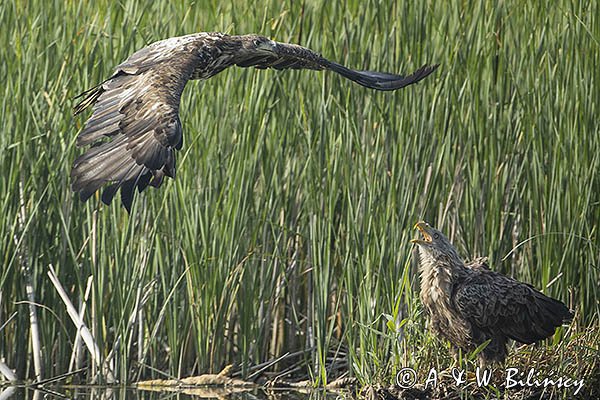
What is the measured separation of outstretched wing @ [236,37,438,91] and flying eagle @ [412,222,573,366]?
84 centimetres

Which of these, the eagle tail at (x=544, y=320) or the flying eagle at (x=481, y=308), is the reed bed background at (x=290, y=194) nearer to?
the flying eagle at (x=481, y=308)

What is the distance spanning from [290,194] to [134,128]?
1.75 meters

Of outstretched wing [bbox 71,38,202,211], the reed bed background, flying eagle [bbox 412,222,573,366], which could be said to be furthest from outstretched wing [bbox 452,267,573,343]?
outstretched wing [bbox 71,38,202,211]

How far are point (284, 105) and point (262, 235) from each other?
687 millimetres

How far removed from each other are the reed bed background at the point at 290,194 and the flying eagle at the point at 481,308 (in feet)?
1.38

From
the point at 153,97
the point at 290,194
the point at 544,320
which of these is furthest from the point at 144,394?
the point at 544,320

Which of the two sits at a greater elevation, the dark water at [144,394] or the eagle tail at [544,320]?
the eagle tail at [544,320]

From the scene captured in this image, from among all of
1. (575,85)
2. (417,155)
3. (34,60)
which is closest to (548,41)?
(575,85)

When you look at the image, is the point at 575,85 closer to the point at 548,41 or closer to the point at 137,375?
the point at 548,41

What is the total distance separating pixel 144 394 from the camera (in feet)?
21.8

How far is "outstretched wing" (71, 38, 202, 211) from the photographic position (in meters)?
5.11

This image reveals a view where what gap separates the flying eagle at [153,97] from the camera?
202 inches

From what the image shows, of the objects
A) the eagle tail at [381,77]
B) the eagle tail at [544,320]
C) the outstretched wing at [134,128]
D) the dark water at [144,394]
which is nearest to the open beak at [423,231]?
the eagle tail at [544,320]

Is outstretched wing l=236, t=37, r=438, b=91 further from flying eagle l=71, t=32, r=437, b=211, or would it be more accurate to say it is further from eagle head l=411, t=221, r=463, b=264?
eagle head l=411, t=221, r=463, b=264
